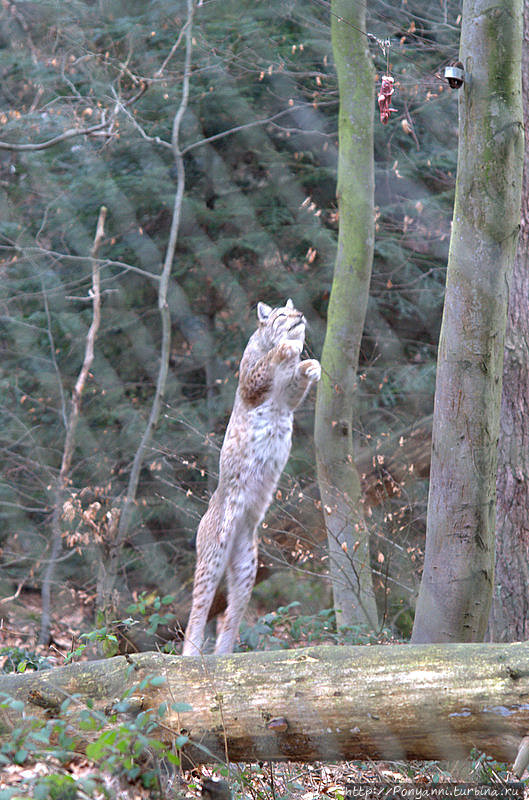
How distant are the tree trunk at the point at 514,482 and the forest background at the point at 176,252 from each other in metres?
2.16

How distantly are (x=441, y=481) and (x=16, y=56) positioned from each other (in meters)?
6.45

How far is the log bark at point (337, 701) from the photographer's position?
2.58 m

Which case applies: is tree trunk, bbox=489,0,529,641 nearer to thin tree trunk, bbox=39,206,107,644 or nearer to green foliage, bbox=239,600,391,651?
green foliage, bbox=239,600,391,651

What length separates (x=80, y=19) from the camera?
306 inches

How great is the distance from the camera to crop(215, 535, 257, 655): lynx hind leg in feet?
11.1

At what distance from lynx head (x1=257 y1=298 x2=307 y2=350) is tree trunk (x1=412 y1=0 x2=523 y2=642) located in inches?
27.6

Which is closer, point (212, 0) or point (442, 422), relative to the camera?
point (442, 422)

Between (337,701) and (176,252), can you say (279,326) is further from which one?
(176,252)

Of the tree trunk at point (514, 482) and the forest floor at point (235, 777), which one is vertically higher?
the tree trunk at point (514, 482)

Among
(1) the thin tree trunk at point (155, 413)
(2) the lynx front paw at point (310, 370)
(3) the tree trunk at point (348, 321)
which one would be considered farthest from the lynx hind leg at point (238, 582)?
(1) the thin tree trunk at point (155, 413)

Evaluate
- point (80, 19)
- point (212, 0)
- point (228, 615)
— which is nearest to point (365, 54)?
point (212, 0)

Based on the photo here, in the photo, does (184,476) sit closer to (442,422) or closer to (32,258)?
(32,258)

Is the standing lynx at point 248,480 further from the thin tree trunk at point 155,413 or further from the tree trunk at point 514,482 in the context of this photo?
the thin tree trunk at point 155,413

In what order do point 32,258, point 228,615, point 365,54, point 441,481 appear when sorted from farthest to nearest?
point 32,258, point 365,54, point 441,481, point 228,615
